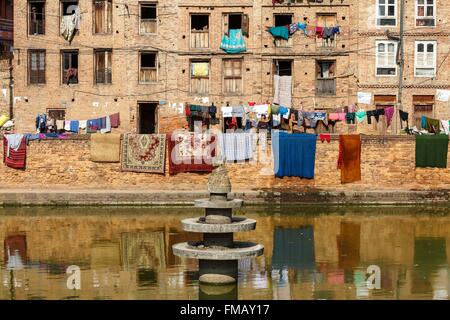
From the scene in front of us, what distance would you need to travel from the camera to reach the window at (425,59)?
4216 centimetres

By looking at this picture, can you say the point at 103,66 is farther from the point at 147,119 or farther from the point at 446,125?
the point at 446,125

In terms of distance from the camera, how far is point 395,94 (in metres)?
42.5

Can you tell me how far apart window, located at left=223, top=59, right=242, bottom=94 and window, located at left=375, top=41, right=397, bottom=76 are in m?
6.68

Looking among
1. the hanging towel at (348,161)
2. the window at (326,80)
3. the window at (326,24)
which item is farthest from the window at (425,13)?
the hanging towel at (348,161)

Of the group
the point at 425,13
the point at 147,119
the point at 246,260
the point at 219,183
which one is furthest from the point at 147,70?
the point at 219,183

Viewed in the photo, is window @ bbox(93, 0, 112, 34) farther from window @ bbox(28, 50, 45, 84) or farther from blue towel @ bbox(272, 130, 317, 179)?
blue towel @ bbox(272, 130, 317, 179)

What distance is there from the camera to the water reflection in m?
18.8

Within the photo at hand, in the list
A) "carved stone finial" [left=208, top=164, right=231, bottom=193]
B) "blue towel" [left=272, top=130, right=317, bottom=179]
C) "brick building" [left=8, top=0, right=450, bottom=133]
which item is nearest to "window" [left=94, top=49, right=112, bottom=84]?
"brick building" [left=8, top=0, right=450, bottom=133]

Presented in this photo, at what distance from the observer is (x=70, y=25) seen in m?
43.0

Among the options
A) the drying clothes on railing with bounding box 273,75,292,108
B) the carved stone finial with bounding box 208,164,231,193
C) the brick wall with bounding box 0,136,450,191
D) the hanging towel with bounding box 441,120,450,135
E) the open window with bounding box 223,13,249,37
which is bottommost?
the brick wall with bounding box 0,136,450,191

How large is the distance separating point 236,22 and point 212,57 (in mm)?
2158
